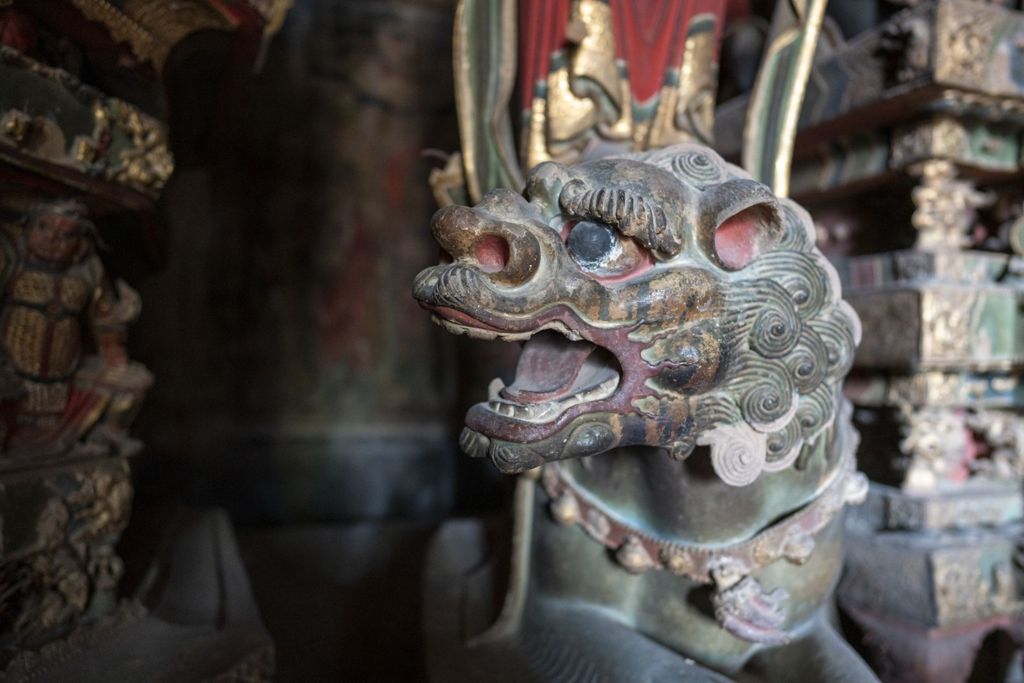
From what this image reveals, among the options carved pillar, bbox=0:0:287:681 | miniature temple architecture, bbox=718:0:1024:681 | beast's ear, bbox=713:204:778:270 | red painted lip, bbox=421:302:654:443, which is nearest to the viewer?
red painted lip, bbox=421:302:654:443

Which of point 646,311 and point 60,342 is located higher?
point 646,311

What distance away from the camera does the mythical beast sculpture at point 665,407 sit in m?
0.84

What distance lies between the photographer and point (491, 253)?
84 centimetres

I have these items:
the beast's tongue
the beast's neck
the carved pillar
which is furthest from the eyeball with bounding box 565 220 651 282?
the carved pillar

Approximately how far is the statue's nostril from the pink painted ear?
0.33 m

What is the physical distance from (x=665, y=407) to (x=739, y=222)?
0.30m

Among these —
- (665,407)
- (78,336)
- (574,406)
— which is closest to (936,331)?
(665,407)

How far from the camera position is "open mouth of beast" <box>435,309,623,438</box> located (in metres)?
0.84

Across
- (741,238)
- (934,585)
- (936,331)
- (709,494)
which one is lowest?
(934,585)

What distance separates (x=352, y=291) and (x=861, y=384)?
263cm

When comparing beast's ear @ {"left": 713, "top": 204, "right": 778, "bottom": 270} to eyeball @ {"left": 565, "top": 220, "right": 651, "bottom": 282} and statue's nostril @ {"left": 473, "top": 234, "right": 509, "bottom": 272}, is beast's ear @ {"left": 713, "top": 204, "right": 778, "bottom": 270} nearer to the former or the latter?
eyeball @ {"left": 565, "top": 220, "right": 651, "bottom": 282}

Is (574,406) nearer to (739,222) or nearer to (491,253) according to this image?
(491,253)

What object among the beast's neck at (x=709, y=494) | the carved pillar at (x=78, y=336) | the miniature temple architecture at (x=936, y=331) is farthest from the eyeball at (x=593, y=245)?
the miniature temple architecture at (x=936, y=331)

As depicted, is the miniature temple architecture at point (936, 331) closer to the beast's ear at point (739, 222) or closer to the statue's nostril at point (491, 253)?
the beast's ear at point (739, 222)
